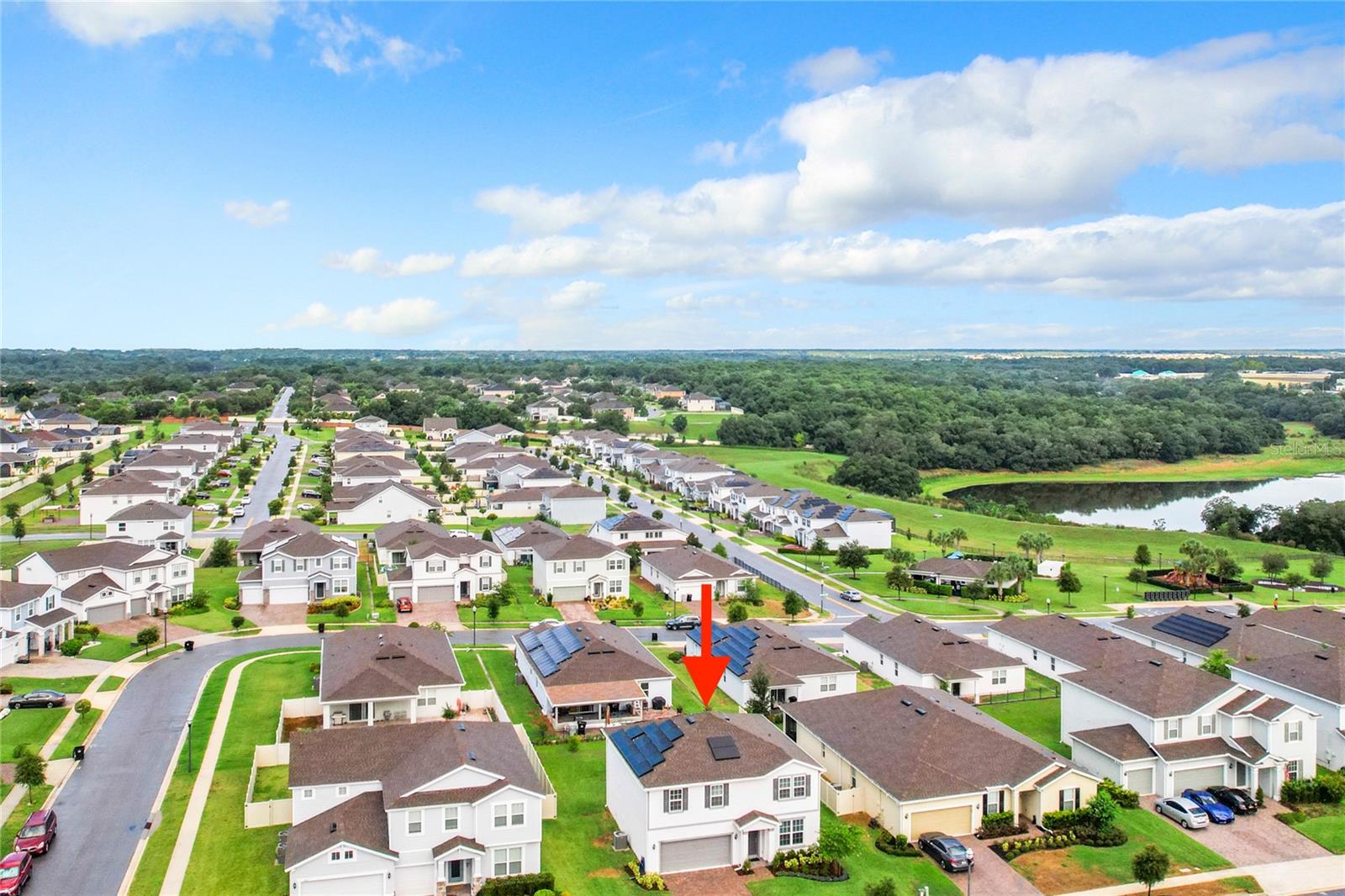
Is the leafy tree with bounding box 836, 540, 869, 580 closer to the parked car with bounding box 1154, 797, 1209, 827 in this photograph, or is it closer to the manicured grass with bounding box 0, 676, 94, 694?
the parked car with bounding box 1154, 797, 1209, 827

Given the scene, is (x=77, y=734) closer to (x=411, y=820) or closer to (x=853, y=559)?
(x=411, y=820)

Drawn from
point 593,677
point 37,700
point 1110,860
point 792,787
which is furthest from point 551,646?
point 1110,860

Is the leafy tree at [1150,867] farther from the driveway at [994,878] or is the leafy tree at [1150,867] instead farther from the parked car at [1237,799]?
the parked car at [1237,799]

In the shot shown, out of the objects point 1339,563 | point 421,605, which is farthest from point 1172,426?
point 421,605

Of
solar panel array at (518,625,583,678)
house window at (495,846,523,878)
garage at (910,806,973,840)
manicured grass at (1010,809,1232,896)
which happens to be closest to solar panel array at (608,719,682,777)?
house window at (495,846,523,878)

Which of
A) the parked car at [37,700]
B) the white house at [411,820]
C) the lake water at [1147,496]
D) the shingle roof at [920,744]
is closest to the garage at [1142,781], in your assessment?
the shingle roof at [920,744]

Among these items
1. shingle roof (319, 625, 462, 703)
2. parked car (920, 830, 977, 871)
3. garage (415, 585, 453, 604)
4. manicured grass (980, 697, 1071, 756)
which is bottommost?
manicured grass (980, 697, 1071, 756)
